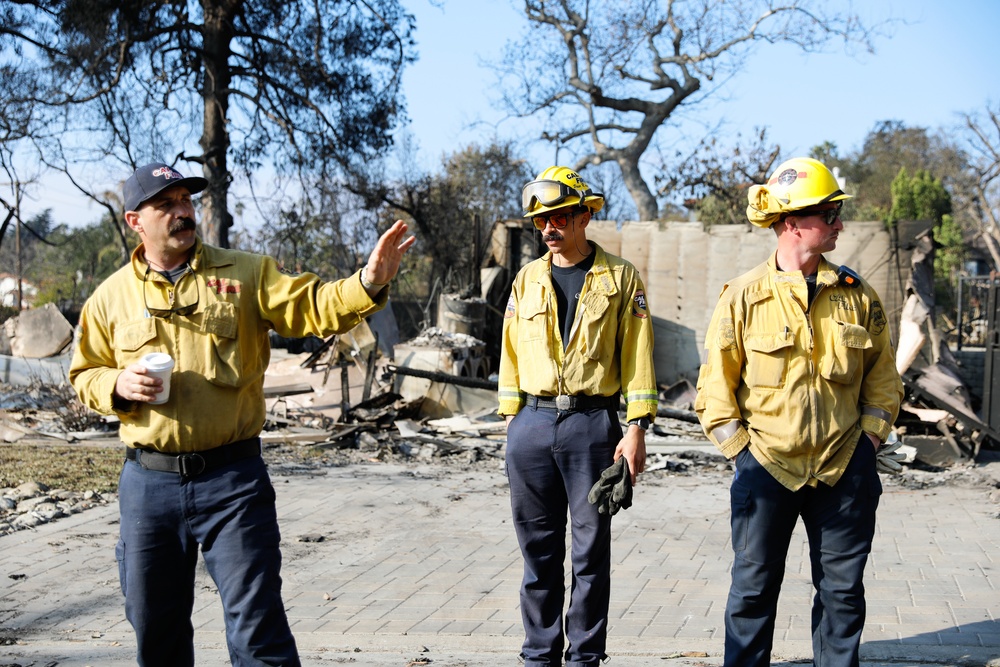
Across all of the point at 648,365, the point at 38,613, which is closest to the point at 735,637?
the point at 648,365

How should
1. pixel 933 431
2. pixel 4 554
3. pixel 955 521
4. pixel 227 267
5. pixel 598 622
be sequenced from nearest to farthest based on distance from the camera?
pixel 227 267, pixel 598 622, pixel 4 554, pixel 955 521, pixel 933 431

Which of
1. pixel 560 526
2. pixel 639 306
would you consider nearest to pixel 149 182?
pixel 639 306

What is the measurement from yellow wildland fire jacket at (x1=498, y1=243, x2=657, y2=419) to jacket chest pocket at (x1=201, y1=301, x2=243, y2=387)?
3.71 ft

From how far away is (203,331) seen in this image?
3611 mm

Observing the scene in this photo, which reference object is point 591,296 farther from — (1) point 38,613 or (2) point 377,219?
(2) point 377,219

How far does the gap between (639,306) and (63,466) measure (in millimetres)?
7734

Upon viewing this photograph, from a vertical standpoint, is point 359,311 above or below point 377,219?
below

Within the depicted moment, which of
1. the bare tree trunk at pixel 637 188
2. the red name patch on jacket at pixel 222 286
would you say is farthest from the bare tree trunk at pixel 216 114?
the red name patch on jacket at pixel 222 286

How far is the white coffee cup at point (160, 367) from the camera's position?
132 inches

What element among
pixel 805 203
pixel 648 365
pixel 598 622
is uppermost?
pixel 805 203

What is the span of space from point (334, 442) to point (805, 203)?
8765 millimetres

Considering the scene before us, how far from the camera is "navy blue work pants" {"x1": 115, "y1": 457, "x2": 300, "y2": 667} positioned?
11.1ft

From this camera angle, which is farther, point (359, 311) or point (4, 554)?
point (4, 554)

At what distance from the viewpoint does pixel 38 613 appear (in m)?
5.46
